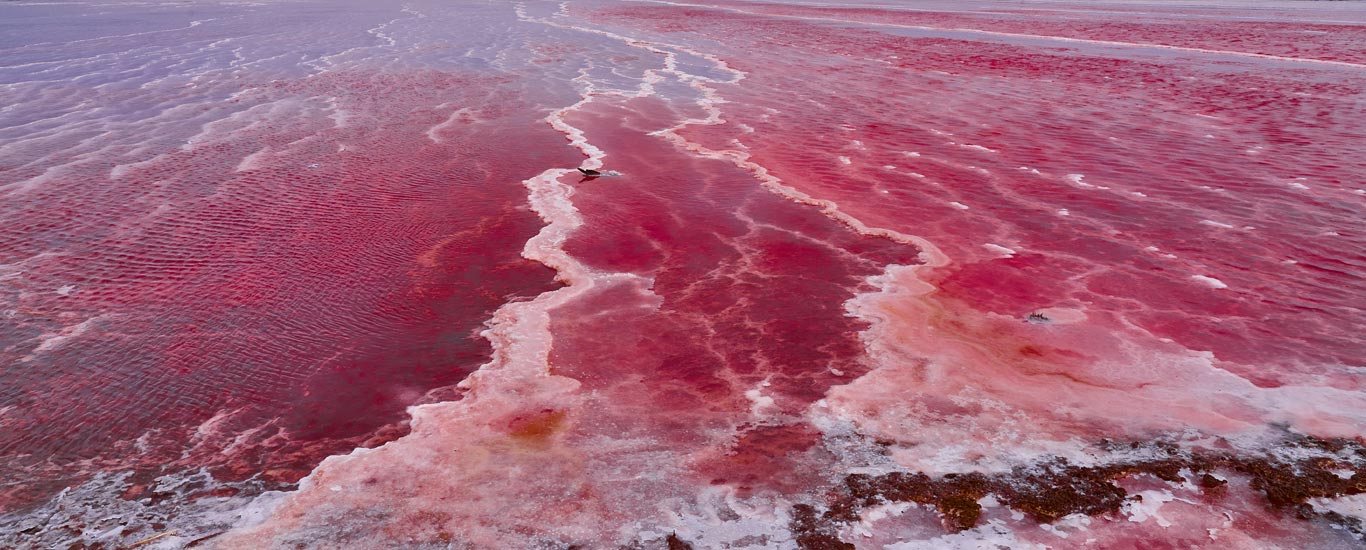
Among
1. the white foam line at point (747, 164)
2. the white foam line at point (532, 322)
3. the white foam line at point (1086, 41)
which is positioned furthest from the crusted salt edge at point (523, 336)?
the white foam line at point (1086, 41)

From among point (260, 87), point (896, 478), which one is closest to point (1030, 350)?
point (896, 478)

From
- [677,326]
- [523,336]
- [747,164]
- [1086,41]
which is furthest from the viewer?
[1086,41]

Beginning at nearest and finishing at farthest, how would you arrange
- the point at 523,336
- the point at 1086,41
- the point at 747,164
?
the point at 523,336 → the point at 747,164 → the point at 1086,41

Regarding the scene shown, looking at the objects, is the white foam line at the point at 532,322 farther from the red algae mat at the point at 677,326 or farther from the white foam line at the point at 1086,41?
the white foam line at the point at 1086,41

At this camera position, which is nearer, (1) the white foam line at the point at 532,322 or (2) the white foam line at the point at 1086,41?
(1) the white foam line at the point at 532,322

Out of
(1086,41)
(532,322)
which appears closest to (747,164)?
→ (532,322)

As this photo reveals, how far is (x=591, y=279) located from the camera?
8047 mm

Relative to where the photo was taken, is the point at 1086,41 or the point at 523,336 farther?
the point at 1086,41

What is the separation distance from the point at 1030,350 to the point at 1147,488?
1869 millimetres

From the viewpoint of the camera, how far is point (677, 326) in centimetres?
703

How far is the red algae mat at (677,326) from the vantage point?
4.65m

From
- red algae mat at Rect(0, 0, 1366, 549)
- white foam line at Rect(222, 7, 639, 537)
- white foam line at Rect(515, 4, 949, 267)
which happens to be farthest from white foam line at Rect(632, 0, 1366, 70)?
white foam line at Rect(222, 7, 639, 537)

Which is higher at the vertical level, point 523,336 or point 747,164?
point 523,336

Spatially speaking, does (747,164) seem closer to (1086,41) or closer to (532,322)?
(532,322)
